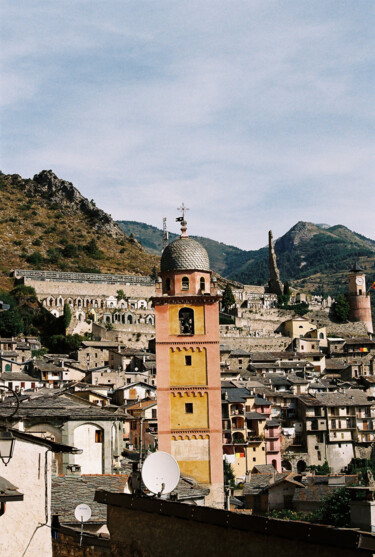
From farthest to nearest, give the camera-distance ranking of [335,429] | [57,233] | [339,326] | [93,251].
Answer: [57,233] < [93,251] < [339,326] < [335,429]

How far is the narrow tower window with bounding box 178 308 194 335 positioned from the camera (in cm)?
3731

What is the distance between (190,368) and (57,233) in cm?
12364

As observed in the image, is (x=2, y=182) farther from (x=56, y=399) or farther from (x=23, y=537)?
(x=23, y=537)

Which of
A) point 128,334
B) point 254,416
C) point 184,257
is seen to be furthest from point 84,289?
point 184,257

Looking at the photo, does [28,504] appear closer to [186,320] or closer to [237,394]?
[186,320]

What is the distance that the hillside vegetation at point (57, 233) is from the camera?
141 meters

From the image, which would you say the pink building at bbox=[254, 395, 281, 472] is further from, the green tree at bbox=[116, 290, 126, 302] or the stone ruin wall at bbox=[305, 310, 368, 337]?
the stone ruin wall at bbox=[305, 310, 368, 337]

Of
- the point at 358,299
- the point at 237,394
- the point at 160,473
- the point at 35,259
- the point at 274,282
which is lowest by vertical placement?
the point at 160,473

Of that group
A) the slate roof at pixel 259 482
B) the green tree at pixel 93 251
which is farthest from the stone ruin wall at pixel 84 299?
the slate roof at pixel 259 482

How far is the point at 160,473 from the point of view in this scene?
12.0 m

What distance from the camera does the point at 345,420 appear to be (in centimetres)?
7662

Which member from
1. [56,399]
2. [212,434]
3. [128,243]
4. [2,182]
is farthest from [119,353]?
[2,182]

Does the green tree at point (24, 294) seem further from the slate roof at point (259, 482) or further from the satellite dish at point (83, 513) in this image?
the satellite dish at point (83, 513)

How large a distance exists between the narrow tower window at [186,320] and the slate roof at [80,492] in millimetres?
17564
